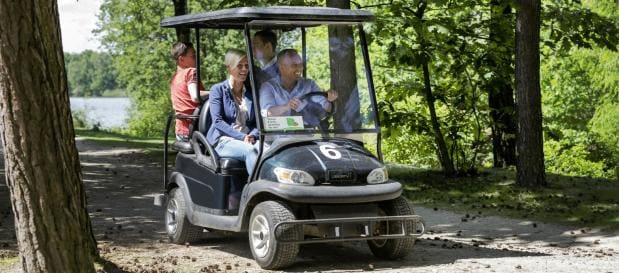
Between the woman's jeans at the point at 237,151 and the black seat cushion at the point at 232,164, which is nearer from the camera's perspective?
the woman's jeans at the point at 237,151

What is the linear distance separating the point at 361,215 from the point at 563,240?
142 inches

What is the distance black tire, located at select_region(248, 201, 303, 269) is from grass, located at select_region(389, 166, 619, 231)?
5290 millimetres

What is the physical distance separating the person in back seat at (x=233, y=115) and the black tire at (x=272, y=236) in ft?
2.23

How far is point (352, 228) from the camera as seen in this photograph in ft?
A: 27.9

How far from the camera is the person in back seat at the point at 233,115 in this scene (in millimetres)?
9219

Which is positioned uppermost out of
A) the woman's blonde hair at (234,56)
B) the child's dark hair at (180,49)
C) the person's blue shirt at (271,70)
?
the child's dark hair at (180,49)

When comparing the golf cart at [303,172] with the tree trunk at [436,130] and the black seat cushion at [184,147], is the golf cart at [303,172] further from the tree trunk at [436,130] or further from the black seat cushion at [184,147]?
the tree trunk at [436,130]

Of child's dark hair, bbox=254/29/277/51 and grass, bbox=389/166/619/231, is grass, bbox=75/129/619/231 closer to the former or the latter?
grass, bbox=389/166/619/231

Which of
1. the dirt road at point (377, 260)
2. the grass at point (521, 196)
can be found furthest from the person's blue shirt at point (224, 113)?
the grass at point (521, 196)

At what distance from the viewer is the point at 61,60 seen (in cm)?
698

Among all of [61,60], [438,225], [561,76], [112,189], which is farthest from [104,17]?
[61,60]

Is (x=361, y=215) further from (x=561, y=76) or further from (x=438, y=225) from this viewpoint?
(x=561, y=76)

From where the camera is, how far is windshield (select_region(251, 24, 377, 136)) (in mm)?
8961

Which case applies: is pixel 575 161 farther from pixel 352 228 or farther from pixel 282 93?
pixel 352 228
